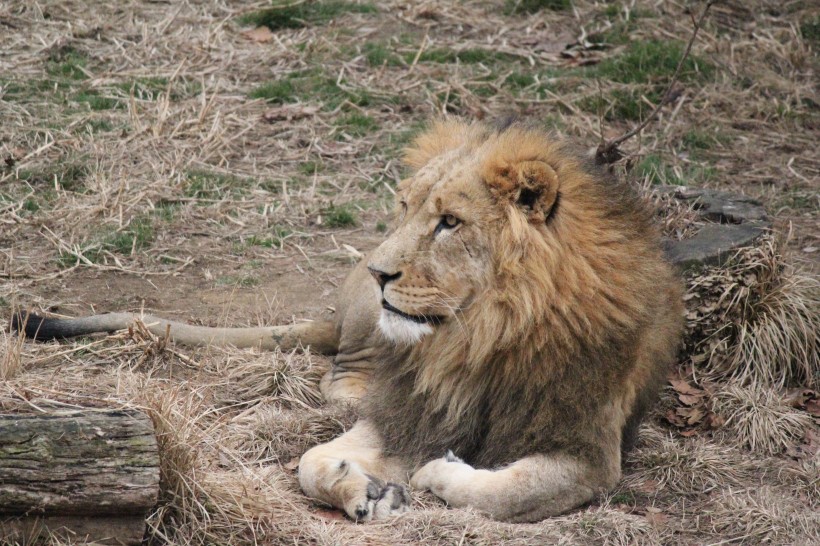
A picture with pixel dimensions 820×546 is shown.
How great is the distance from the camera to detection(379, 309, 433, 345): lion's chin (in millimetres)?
4363

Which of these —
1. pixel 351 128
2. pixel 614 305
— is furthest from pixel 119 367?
pixel 351 128

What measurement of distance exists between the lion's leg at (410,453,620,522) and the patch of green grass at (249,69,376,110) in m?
5.48

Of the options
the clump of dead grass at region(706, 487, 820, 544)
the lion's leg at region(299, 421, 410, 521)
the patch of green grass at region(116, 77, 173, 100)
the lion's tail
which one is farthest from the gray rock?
the patch of green grass at region(116, 77, 173, 100)

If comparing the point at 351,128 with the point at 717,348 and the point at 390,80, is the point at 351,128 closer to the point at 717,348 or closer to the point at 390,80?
the point at 390,80

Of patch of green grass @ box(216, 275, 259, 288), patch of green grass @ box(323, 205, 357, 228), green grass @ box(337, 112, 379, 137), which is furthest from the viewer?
green grass @ box(337, 112, 379, 137)

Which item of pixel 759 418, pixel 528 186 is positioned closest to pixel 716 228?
pixel 759 418

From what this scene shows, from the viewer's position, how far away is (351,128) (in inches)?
357

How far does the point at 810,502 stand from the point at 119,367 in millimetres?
3267

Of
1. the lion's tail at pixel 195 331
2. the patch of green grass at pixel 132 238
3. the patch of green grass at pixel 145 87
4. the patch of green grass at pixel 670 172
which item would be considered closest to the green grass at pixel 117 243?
the patch of green grass at pixel 132 238

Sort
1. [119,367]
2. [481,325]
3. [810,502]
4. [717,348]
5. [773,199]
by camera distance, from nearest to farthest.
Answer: [481,325] < [810,502] < [119,367] < [717,348] < [773,199]

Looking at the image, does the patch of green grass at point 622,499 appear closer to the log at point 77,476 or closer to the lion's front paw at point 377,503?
the lion's front paw at point 377,503

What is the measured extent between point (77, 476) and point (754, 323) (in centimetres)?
367

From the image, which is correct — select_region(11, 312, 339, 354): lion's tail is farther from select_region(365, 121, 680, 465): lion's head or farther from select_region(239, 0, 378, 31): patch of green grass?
select_region(239, 0, 378, 31): patch of green grass

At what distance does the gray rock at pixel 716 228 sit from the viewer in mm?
5844
